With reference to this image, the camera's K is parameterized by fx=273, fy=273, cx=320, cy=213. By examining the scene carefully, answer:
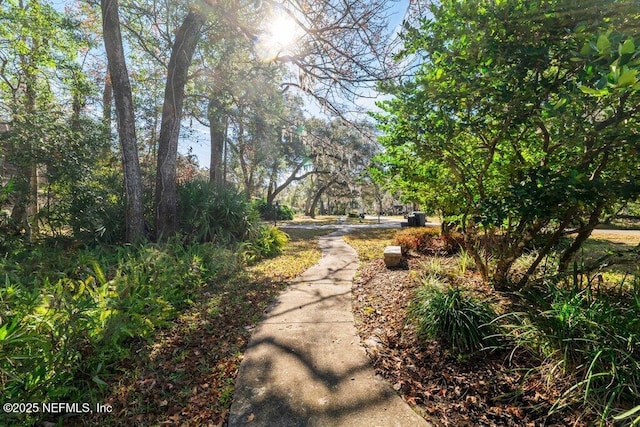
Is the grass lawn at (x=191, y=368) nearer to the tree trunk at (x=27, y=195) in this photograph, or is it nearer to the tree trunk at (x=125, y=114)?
the tree trunk at (x=125, y=114)

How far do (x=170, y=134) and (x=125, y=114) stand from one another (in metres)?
0.95

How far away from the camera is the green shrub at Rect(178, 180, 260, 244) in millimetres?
7375

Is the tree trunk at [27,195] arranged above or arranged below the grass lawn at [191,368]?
above

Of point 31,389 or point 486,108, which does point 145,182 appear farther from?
point 486,108

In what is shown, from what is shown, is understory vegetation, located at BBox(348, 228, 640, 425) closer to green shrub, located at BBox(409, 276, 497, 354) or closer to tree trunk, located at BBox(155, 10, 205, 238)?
green shrub, located at BBox(409, 276, 497, 354)

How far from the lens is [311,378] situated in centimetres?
255

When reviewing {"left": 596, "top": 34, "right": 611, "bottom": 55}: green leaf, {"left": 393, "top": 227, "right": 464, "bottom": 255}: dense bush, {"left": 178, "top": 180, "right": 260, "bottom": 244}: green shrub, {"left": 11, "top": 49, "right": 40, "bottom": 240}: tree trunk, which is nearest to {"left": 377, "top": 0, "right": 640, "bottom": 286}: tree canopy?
{"left": 596, "top": 34, "right": 611, "bottom": 55}: green leaf

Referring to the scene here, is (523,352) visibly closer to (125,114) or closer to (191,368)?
(191,368)

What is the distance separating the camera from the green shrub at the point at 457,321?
9.31 feet

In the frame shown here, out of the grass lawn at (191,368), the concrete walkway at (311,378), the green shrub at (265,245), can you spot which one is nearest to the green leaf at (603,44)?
the concrete walkway at (311,378)

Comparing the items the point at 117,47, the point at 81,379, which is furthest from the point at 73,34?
the point at 81,379

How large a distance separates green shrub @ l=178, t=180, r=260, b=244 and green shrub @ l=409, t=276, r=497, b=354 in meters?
5.69

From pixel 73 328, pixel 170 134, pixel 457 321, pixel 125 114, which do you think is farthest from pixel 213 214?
pixel 457 321

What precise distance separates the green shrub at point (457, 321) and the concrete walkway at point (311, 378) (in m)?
0.82
